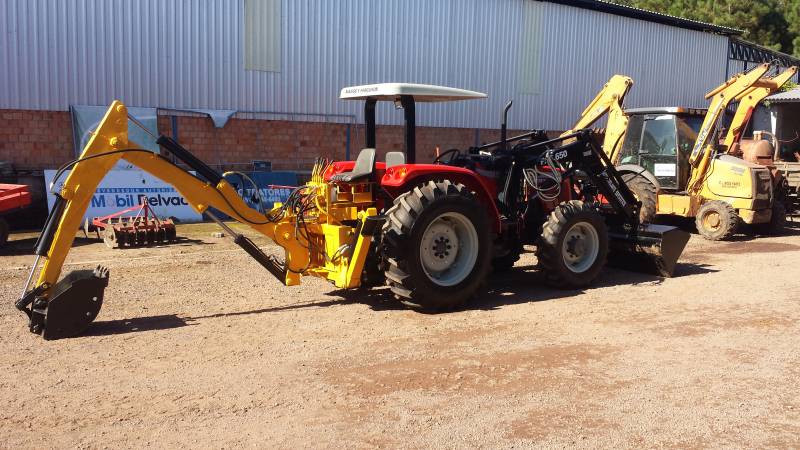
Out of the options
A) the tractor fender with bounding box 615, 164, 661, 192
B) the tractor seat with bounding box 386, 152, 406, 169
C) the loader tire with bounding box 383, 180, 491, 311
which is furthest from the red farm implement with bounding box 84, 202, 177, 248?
the tractor fender with bounding box 615, 164, 661, 192

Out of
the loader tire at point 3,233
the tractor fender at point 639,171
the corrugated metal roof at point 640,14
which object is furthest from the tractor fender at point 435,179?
the corrugated metal roof at point 640,14

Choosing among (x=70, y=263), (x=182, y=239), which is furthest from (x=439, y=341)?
(x=182, y=239)

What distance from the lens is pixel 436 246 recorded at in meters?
6.80

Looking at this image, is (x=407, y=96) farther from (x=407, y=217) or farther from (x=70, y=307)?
(x=70, y=307)

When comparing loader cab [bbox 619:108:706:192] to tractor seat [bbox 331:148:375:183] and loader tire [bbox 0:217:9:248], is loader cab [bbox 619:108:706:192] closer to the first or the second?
tractor seat [bbox 331:148:375:183]

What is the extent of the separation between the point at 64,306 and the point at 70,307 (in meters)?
0.05

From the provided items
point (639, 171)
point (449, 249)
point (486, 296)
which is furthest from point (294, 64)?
point (449, 249)

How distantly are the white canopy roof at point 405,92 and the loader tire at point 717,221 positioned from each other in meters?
6.64

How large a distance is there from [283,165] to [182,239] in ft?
16.7

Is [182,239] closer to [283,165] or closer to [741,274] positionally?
[283,165]

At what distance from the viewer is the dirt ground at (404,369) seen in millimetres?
4020

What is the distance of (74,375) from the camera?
479cm

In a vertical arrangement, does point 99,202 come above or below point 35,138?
below

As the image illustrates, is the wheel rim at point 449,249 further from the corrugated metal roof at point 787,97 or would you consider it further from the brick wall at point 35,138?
the corrugated metal roof at point 787,97
